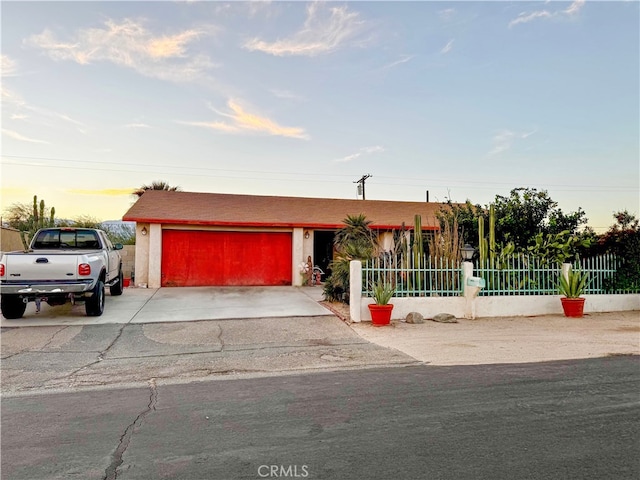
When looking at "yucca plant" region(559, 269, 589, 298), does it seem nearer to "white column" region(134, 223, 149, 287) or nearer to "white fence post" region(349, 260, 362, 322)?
"white fence post" region(349, 260, 362, 322)

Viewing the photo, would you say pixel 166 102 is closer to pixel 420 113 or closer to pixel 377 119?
pixel 377 119

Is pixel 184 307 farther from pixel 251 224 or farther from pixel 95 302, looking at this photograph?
pixel 251 224

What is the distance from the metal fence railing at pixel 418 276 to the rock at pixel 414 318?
0.62 meters

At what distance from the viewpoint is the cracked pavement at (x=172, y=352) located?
591 centimetres

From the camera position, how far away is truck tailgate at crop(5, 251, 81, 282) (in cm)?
892

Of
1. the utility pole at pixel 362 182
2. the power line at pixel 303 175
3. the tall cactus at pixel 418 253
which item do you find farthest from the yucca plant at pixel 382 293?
the utility pole at pixel 362 182

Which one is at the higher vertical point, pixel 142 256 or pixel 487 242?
pixel 487 242

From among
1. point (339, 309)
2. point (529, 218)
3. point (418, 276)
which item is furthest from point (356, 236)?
point (529, 218)

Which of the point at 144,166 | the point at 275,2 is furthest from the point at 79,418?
the point at 144,166

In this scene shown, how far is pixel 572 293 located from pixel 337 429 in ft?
31.4

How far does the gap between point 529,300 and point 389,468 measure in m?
9.36

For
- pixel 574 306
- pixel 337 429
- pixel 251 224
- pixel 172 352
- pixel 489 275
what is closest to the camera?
pixel 337 429

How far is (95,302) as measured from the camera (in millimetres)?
9883

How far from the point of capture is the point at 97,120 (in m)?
13.8
